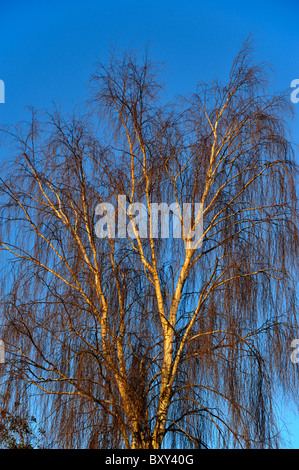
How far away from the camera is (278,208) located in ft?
26.9

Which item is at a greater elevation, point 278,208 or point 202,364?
point 278,208

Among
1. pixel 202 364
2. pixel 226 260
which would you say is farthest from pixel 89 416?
pixel 226 260

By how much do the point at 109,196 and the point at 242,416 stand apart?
303 centimetres

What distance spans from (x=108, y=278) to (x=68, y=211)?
3.40 ft

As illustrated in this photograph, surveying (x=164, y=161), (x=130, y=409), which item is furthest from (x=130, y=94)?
(x=130, y=409)

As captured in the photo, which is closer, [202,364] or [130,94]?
[202,364]

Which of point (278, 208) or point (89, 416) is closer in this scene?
point (89, 416)

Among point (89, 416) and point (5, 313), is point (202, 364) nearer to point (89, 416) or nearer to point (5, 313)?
point (89, 416)

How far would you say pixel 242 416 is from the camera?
7242mm

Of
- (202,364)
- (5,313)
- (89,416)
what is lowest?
(89,416)

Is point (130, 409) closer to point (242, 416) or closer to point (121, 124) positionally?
point (242, 416)
